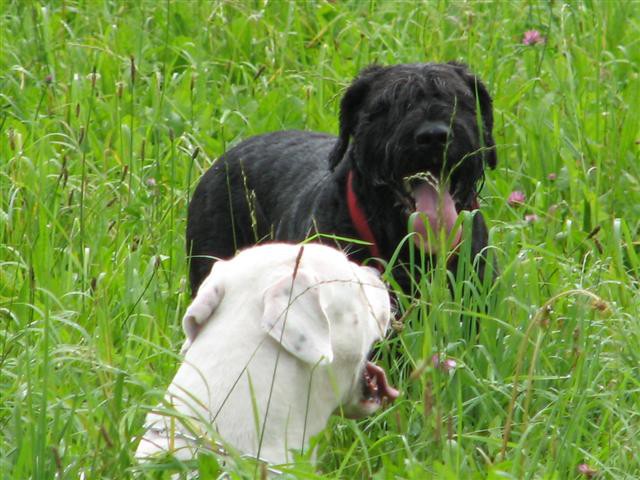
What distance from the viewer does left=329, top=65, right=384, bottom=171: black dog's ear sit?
5066mm

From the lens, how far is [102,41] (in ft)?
23.9

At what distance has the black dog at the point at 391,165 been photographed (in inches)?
185

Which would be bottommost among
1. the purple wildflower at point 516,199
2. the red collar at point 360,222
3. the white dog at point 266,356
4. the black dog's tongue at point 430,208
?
the purple wildflower at point 516,199

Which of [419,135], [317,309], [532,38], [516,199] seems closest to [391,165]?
[419,135]

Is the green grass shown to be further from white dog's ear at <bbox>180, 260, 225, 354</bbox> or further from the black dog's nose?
the black dog's nose

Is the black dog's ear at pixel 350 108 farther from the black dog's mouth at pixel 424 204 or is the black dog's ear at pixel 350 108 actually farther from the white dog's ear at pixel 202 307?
the white dog's ear at pixel 202 307

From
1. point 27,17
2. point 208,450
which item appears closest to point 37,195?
point 208,450

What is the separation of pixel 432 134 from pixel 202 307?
1.64 m

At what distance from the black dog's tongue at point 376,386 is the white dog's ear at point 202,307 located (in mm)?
466

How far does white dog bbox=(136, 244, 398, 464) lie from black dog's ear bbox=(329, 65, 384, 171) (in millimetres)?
→ 1671

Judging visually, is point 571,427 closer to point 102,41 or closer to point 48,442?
point 48,442

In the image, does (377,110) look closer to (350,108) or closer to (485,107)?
(350,108)

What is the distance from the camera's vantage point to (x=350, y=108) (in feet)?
16.8

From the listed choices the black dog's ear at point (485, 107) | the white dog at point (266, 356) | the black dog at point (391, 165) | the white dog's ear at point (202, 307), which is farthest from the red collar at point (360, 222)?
the white dog's ear at point (202, 307)
